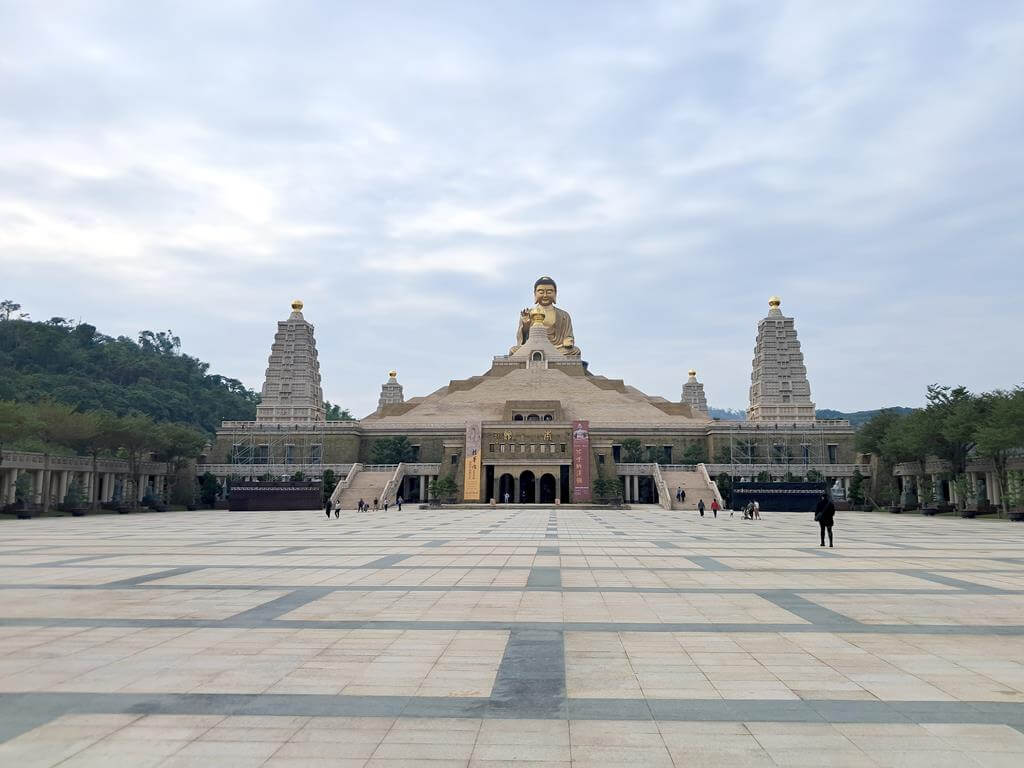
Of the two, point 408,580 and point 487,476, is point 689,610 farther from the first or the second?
point 487,476

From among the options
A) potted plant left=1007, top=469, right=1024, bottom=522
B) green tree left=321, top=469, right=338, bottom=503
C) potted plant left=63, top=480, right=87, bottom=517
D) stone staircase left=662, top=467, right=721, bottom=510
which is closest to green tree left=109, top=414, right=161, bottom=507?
potted plant left=63, top=480, right=87, bottom=517

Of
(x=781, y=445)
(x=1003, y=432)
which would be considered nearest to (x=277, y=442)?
(x=781, y=445)

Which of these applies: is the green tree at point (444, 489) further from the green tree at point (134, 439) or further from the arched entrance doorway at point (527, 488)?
the green tree at point (134, 439)

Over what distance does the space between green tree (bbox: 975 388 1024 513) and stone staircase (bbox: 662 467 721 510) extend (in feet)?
59.0

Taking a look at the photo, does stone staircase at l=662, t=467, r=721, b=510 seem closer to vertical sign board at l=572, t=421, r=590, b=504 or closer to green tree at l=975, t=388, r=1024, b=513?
vertical sign board at l=572, t=421, r=590, b=504

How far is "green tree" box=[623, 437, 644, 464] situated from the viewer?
6669 cm

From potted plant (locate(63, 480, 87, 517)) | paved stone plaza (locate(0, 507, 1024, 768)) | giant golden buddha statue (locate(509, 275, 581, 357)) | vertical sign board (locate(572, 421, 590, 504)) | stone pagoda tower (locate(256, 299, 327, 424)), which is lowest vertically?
paved stone plaza (locate(0, 507, 1024, 768))

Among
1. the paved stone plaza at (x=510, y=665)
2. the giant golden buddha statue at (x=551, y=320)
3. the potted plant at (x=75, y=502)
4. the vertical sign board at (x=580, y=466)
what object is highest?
the giant golden buddha statue at (x=551, y=320)

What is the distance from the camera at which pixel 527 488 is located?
209 ft

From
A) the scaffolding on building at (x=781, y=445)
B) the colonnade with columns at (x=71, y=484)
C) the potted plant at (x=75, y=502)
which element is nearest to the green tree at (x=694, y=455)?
the scaffolding on building at (x=781, y=445)

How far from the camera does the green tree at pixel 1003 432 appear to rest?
3806 centimetres

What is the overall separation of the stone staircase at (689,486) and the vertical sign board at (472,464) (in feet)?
47.4

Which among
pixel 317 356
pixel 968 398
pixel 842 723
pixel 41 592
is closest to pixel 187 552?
pixel 41 592

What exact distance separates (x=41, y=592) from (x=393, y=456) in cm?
5284
